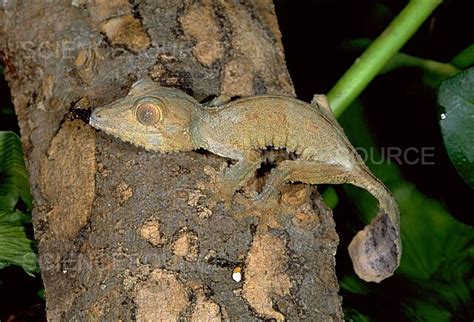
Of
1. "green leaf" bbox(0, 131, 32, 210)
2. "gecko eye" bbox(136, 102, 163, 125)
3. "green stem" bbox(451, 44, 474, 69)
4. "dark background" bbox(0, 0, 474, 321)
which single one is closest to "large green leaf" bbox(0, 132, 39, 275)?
"green leaf" bbox(0, 131, 32, 210)

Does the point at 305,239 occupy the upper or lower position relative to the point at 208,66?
lower

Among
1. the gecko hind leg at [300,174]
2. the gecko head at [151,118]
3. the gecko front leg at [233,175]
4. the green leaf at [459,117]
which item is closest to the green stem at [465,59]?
the green leaf at [459,117]

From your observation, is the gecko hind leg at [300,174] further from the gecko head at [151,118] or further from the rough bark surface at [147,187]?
the gecko head at [151,118]

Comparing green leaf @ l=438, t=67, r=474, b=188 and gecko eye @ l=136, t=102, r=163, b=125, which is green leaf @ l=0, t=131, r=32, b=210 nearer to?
gecko eye @ l=136, t=102, r=163, b=125

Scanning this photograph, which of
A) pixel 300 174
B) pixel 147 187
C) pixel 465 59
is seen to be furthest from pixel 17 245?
pixel 465 59

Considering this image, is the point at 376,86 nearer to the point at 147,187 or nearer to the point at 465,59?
the point at 465,59

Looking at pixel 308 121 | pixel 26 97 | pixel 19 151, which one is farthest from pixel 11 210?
pixel 308 121

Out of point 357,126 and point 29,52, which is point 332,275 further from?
point 357,126
